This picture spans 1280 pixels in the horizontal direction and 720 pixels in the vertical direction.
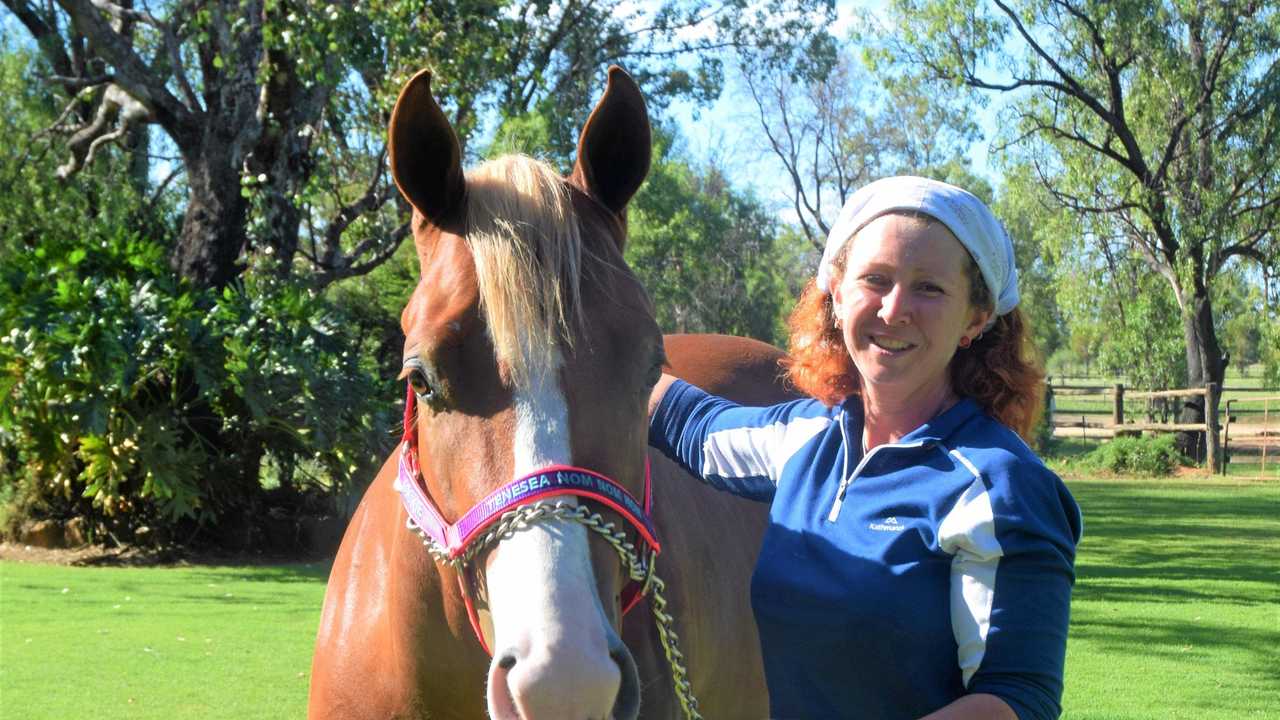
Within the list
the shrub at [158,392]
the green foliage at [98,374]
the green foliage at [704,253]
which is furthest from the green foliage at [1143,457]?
the green foliage at [98,374]

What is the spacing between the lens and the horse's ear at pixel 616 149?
2.23 meters

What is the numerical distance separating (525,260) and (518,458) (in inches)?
14.4

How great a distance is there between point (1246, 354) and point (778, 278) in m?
30.4

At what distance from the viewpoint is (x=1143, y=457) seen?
864 inches

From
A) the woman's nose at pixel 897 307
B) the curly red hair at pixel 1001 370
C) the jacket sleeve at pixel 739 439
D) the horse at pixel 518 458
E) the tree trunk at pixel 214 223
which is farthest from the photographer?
the tree trunk at pixel 214 223

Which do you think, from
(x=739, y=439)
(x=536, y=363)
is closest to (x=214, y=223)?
(x=739, y=439)

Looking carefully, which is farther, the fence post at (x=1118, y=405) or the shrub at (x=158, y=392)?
the fence post at (x=1118, y=405)

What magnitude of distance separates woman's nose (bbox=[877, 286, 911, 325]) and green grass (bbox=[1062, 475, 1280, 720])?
4204 millimetres

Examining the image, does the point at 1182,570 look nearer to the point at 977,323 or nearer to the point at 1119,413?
the point at 977,323

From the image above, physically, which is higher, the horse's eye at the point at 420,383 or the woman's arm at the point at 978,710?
the horse's eye at the point at 420,383

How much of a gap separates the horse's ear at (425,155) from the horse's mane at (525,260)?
47 mm

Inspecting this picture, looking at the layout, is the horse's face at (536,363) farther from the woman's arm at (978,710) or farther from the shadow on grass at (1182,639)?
the shadow on grass at (1182,639)

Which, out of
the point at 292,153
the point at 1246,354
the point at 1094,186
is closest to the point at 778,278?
the point at 1094,186

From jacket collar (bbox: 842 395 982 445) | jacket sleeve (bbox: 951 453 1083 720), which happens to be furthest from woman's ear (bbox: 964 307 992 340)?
jacket sleeve (bbox: 951 453 1083 720)
